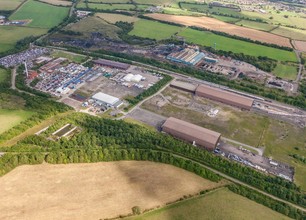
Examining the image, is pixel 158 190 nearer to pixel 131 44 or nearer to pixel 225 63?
pixel 225 63

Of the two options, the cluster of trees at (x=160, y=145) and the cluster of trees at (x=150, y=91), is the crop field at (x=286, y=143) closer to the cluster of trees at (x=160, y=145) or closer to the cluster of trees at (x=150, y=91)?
the cluster of trees at (x=160, y=145)

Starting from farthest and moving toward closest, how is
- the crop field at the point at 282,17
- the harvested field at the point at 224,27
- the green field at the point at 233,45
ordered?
the crop field at the point at 282,17
the harvested field at the point at 224,27
the green field at the point at 233,45

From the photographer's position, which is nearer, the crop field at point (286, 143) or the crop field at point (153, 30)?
the crop field at point (286, 143)

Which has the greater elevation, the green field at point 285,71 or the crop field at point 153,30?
the crop field at point 153,30

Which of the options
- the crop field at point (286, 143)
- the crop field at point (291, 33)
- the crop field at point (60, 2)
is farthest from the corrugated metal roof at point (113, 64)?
the crop field at point (291, 33)

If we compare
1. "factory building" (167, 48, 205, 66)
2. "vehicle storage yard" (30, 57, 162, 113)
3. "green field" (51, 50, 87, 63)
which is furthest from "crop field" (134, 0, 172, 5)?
"vehicle storage yard" (30, 57, 162, 113)
